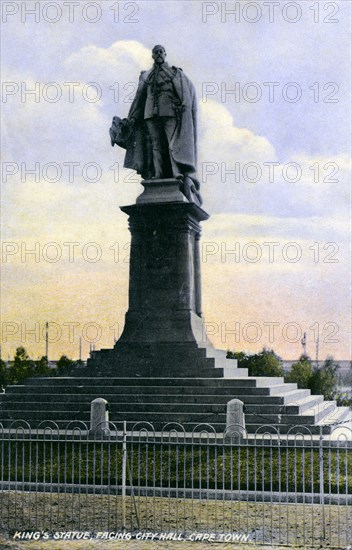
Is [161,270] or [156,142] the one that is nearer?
[161,270]

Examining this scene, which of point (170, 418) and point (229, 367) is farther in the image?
point (229, 367)

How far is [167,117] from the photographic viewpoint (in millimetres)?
21094

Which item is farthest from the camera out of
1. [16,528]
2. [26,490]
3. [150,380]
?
[150,380]

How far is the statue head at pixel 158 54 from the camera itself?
21.0m

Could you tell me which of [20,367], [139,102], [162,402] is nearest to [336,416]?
[162,402]

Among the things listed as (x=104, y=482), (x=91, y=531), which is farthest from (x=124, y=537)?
(x=104, y=482)

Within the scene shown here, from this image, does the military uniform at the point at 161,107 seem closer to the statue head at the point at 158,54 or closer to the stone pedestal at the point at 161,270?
the statue head at the point at 158,54

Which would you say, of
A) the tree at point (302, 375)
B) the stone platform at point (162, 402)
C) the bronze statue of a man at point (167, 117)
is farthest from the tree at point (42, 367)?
the stone platform at point (162, 402)

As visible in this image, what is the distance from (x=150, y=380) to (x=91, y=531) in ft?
24.1

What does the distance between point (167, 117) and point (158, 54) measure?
1552 millimetres

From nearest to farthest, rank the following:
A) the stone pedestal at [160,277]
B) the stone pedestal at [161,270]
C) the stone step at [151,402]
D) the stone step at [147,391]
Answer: the stone step at [151,402]
the stone step at [147,391]
the stone pedestal at [160,277]
the stone pedestal at [161,270]

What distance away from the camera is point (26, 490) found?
13.2m

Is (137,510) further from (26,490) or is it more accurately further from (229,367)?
(229,367)

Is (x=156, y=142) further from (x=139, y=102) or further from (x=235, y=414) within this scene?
(x=235, y=414)
